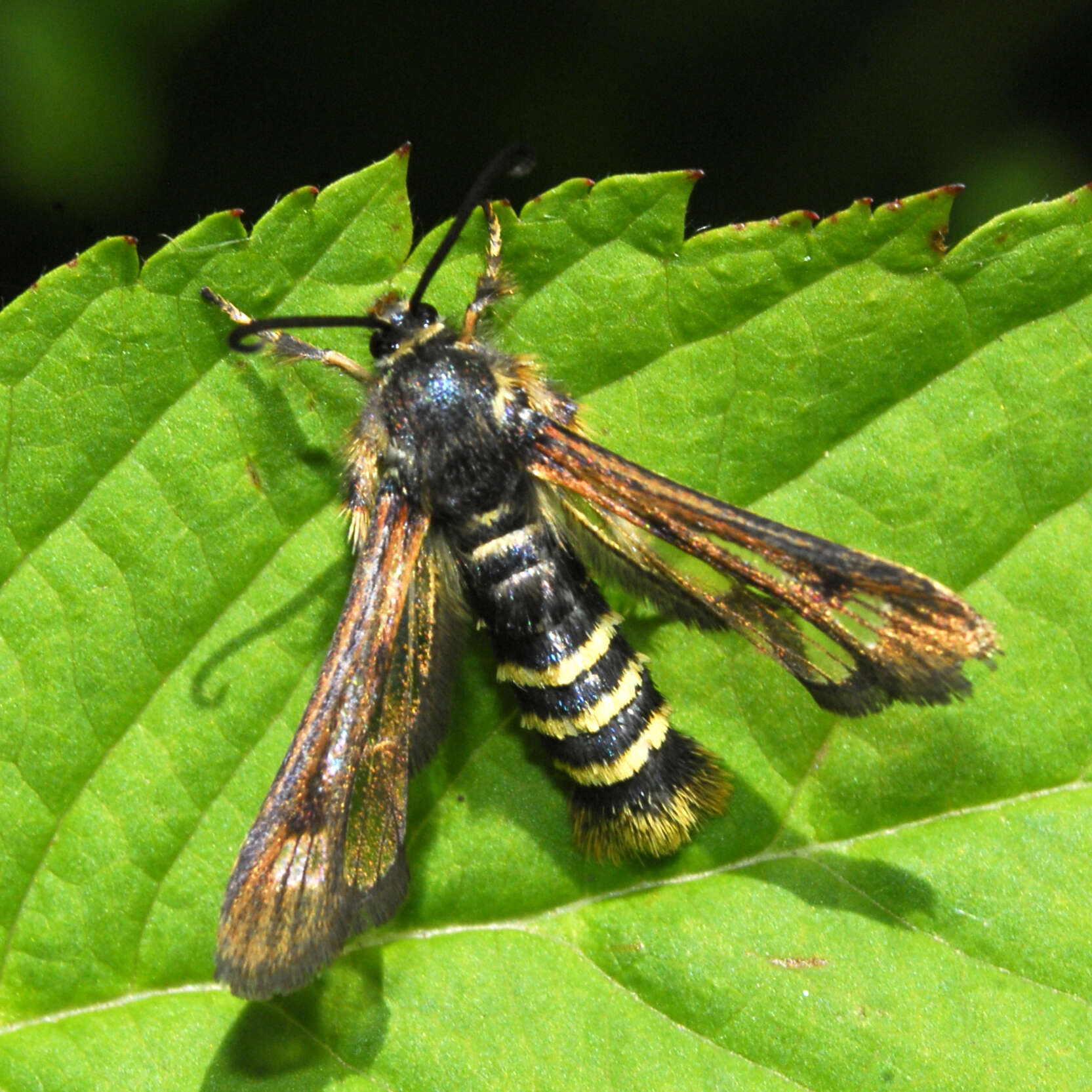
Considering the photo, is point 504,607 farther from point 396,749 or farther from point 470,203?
point 470,203

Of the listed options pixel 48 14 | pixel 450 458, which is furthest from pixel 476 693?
pixel 48 14

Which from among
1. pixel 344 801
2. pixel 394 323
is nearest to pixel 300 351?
pixel 394 323

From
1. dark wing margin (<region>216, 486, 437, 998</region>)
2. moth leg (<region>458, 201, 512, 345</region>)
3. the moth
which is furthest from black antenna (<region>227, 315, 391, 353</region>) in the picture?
dark wing margin (<region>216, 486, 437, 998</region>)

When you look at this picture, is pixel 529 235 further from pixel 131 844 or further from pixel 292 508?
pixel 131 844

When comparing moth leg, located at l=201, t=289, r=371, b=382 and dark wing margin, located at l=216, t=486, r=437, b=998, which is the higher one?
moth leg, located at l=201, t=289, r=371, b=382

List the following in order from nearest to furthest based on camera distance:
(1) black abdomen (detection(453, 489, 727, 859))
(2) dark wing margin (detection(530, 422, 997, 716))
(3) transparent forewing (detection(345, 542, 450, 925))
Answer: (2) dark wing margin (detection(530, 422, 997, 716)) < (3) transparent forewing (detection(345, 542, 450, 925)) < (1) black abdomen (detection(453, 489, 727, 859))

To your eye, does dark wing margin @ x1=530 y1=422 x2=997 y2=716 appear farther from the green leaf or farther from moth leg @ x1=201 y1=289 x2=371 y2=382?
moth leg @ x1=201 y1=289 x2=371 y2=382
